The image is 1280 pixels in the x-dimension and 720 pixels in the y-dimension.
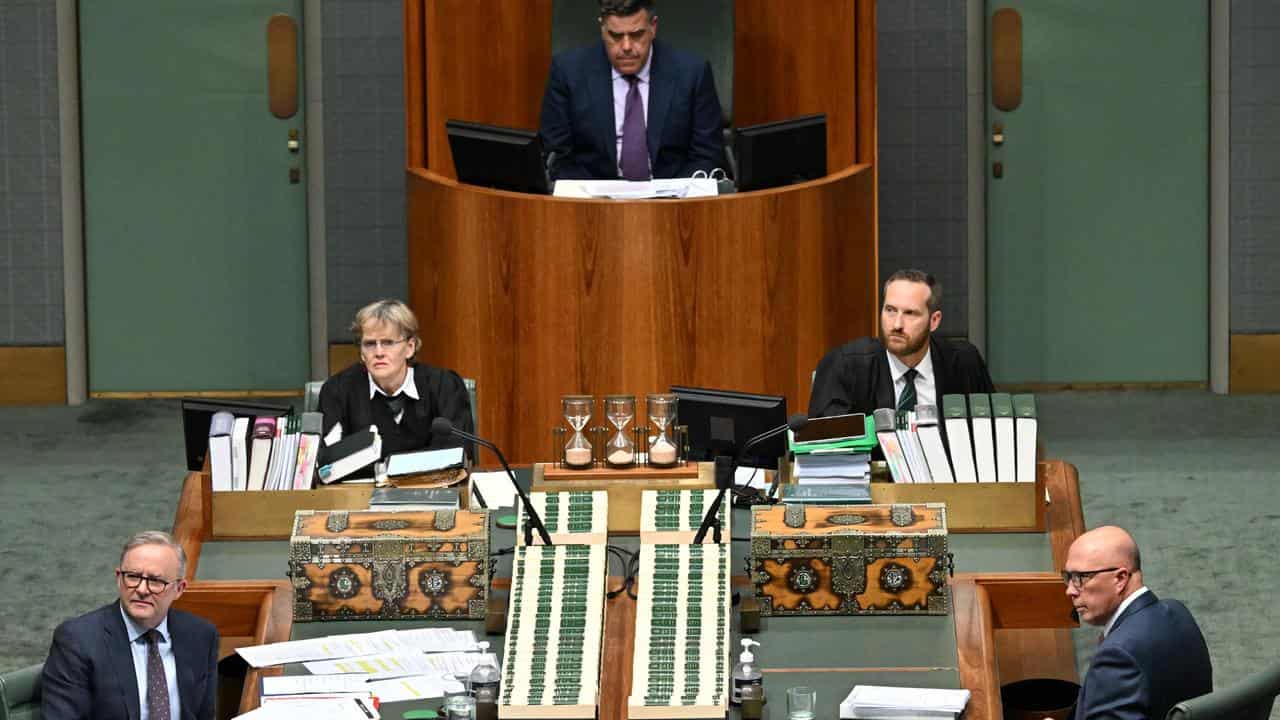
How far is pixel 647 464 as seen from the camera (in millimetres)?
4527

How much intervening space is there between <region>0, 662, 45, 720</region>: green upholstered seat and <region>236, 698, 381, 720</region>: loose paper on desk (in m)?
0.42

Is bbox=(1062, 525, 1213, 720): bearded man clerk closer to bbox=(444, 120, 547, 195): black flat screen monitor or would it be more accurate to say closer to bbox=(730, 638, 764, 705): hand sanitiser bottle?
bbox=(730, 638, 764, 705): hand sanitiser bottle

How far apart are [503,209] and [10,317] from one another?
321cm

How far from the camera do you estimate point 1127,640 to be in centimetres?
364

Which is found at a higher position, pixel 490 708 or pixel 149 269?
pixel 149 269

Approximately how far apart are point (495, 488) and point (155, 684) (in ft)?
3.67

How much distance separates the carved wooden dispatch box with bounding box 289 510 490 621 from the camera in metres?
4.07

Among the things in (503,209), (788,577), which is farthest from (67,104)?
(788,577)

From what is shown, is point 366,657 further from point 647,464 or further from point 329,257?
point 329,257

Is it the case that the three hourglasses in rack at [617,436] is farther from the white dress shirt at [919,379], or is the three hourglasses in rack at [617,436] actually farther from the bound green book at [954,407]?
the white dress shirt at [919,379]

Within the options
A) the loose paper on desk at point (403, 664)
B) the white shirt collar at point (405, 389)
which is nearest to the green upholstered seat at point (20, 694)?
the loose paper on desk at point (403, 664)

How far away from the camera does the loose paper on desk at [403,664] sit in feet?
12.6

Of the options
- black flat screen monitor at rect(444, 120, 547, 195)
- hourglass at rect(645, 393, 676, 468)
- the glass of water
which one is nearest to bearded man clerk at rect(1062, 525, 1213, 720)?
the glass of water

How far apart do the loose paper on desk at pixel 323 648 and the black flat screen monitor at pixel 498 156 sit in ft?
9.76
